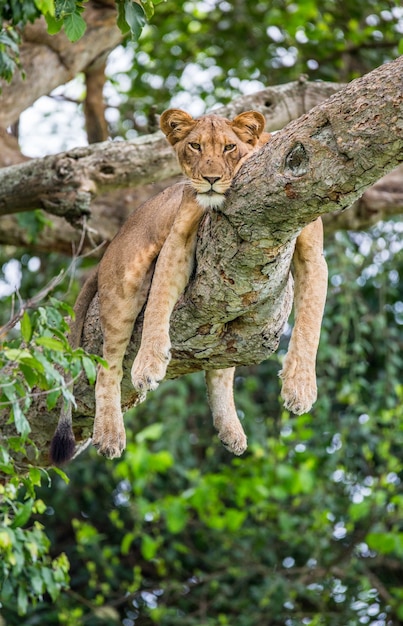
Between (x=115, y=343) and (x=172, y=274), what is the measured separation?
50 cm

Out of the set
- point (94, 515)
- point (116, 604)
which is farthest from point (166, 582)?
point (94, 515)

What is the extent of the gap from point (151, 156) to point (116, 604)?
385cm

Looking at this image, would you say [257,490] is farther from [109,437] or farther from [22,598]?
[109,437]

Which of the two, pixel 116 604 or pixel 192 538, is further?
pixel 192 538

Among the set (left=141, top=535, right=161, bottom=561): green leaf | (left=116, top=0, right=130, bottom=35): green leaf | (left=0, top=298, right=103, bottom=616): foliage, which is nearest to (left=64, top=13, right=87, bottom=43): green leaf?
(left=116, top=0, right=130, bottom=35): green leaf

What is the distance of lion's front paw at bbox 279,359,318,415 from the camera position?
3658mm

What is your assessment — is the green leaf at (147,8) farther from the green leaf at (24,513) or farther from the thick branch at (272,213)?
the green leaf at (24,513)

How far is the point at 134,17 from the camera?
12.7 ft

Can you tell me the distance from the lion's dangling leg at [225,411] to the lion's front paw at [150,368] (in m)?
0.94

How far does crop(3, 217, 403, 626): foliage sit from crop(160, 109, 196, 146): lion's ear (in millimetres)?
3655

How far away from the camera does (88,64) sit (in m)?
7.21

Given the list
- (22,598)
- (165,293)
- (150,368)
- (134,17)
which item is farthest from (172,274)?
(22,598)

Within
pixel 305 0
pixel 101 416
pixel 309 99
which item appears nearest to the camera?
pixel 101 416

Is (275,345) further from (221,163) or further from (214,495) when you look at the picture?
(214,495)
